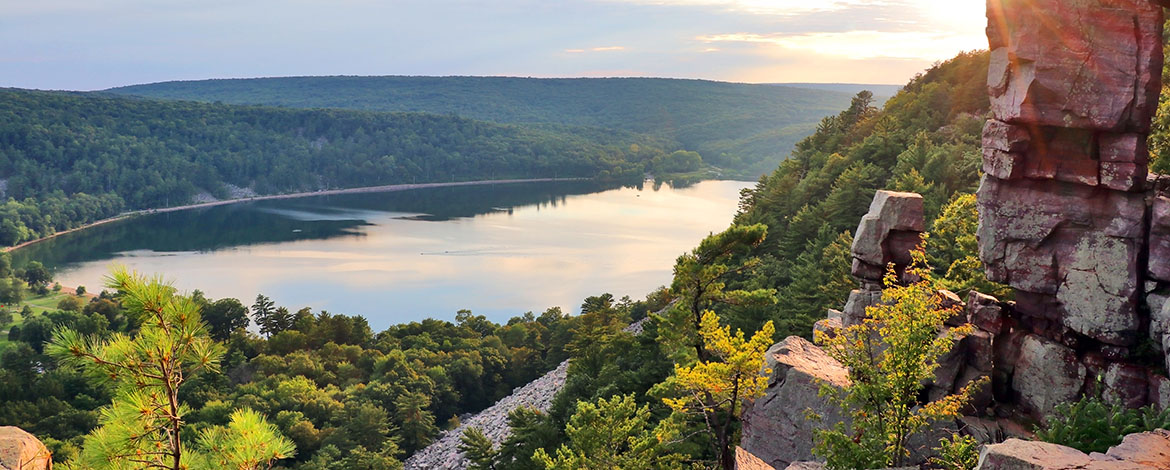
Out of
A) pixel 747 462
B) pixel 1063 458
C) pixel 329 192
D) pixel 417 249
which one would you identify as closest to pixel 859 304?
pixel 747 462

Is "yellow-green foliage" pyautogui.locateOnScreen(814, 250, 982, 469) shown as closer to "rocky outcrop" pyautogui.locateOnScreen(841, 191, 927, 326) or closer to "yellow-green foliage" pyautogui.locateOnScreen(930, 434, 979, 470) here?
"yellow-green foliage" pyautogui.locateOnScreen(930, 434, 979, 470)

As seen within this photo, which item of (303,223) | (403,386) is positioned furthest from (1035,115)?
(303,223)

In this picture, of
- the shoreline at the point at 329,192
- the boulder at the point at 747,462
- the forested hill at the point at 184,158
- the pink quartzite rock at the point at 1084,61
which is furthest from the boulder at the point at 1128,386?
the shoreline at the point at 329,192

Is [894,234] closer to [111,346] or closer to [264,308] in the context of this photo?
[111,346]

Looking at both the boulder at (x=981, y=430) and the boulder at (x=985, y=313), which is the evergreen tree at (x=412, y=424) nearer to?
the boulder at (x=985, y=313)

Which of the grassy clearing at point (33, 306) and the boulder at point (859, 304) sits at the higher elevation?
the boulder at point (859, 304)

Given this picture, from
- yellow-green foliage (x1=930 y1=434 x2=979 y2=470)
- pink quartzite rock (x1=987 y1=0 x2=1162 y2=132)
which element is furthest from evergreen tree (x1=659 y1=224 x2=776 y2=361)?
yellow-green foliage (x1=930 y1=434 x2=979 y2=470)
